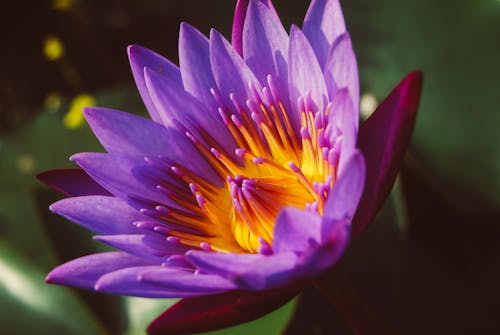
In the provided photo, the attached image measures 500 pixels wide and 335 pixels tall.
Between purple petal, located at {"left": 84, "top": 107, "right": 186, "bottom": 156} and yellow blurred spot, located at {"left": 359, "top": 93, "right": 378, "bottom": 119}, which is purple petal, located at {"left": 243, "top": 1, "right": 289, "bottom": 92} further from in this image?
yellow blurred spot, located at {"left": 359, "top": 93, "right": 378, "bottom": 119}

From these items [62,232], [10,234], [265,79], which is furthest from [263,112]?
[10,234]

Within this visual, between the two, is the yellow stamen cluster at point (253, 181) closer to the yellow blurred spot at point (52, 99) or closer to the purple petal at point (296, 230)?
the purple petal at point (296, 230)

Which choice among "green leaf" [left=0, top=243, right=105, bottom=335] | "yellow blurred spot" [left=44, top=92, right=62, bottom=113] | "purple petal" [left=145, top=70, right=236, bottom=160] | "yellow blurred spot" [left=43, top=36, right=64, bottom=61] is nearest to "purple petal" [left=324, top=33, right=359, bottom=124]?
"purple petal" [left=145, top=70, right=236, bottom=160]

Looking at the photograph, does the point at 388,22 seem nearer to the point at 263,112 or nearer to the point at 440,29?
the point at 440,29

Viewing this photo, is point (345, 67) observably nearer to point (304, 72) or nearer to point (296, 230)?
point (304, 72)

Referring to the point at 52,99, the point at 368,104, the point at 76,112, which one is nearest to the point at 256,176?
the point at 368,104

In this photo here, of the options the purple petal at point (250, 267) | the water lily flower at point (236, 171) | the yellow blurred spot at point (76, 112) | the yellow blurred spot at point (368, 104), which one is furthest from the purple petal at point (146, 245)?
the yellow blurred spot at point (76, 112)

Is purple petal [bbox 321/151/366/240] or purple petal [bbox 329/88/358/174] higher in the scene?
purple petal [bbox 329/88/358/174]
